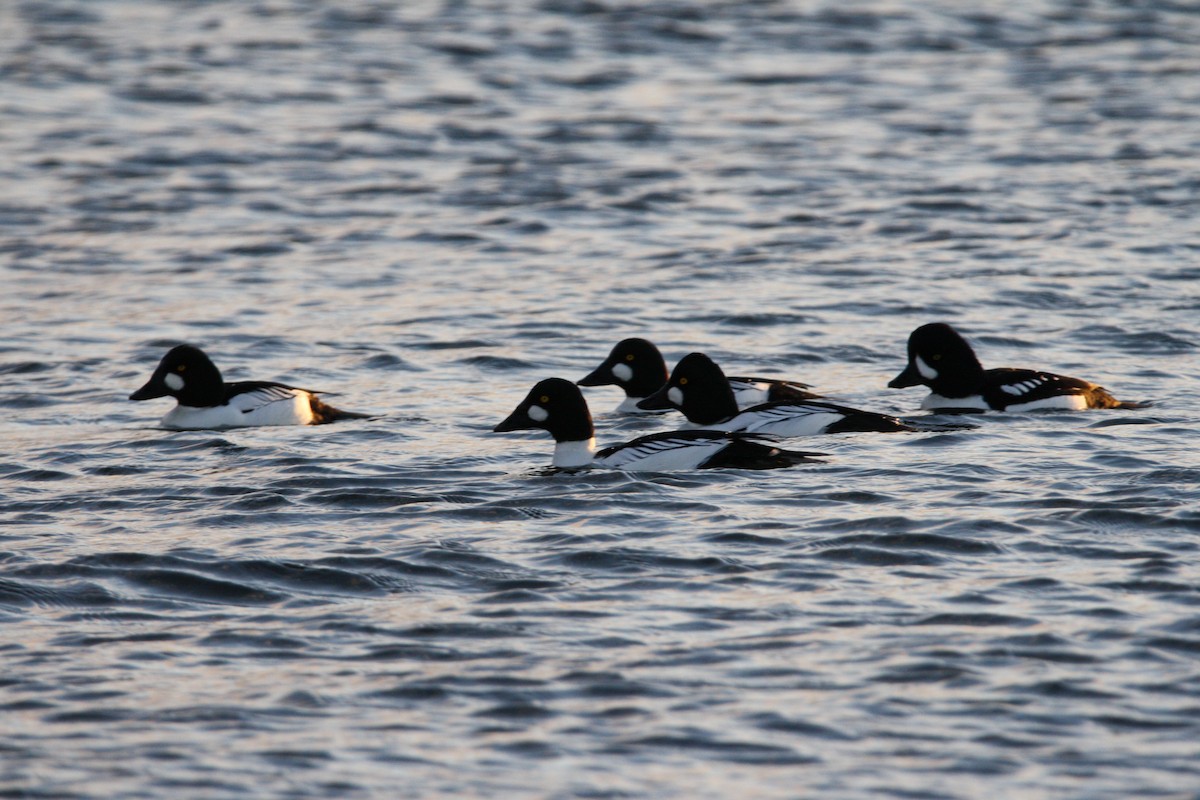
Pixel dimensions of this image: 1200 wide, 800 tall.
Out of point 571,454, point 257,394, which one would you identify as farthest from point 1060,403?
point 257,394

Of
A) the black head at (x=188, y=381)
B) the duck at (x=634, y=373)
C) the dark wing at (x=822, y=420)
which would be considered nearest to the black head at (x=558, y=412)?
the dark wing at (x=822, y=420)

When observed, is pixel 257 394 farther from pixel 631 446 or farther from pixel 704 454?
pixel 704 454

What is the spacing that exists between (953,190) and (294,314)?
8524 millimetres

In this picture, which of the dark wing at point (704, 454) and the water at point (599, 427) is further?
the dark wing at point (704, 454)

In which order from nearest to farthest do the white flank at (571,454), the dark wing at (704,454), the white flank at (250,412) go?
the dark wing at (704,454) → the white flank at (571,454) → the white flank at (250,412)

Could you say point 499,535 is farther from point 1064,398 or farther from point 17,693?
point 1064,398

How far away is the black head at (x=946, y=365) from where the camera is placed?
13148 mm

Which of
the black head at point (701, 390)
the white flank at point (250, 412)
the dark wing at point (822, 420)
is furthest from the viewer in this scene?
the white flank at point (250, 412)

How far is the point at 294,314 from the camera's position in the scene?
653 inches

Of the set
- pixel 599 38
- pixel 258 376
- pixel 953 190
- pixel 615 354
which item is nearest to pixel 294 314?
pixel 258 376

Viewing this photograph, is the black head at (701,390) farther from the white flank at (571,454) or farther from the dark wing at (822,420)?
the white flank at (571,454)

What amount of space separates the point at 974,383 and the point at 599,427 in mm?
2756

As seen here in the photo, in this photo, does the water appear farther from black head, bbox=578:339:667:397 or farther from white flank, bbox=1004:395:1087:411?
black head, bbox=578:339:667:397

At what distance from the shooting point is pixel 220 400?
13336 millimetres
